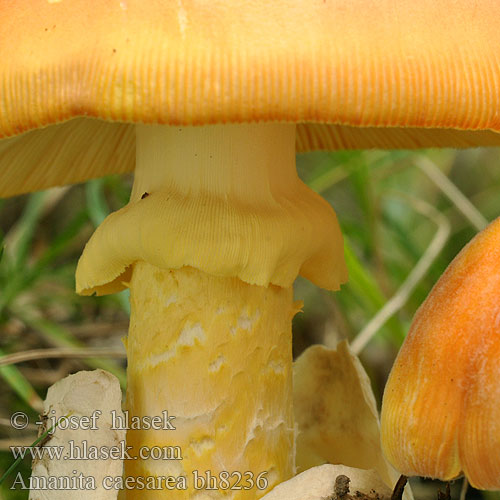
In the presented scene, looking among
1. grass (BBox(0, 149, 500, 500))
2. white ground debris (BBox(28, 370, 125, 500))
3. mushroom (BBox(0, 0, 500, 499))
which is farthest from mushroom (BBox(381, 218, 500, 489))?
grass (BBox(0, 149, 500, 500))

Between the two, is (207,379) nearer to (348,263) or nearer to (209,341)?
(209,341)

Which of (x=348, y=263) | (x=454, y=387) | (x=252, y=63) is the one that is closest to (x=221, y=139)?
(x=252, y=63)

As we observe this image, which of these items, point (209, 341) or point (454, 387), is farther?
point (209, 341)

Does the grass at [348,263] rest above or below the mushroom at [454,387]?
above

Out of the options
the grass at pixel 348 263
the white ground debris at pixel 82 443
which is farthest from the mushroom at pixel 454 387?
the grass at pixel 348 263

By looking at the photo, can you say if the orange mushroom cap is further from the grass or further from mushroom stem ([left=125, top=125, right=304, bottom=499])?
the grass

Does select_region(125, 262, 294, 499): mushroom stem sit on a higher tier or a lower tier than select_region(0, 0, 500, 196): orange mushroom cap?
lower

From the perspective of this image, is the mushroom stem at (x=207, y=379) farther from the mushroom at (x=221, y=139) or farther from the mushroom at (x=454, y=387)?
the mushroom at (x=454, y=387)
